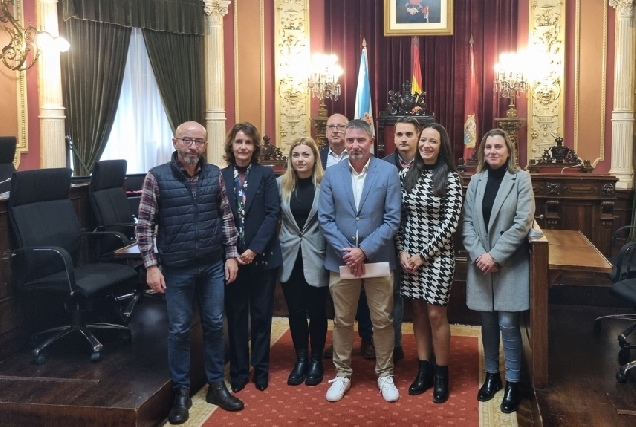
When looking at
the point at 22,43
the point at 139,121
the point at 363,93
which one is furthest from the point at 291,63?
the point at 22,43

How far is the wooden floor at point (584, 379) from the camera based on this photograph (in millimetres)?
3010

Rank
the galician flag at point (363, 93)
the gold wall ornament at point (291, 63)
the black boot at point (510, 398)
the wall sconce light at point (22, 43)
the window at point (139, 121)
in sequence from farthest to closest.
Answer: the gold wall ornament at point (291, 63) → the galician flag at point (363, 93) → the window at point (139, 121) → the wall sconce light at point (22, 43) → the black boot at point (510, 398)

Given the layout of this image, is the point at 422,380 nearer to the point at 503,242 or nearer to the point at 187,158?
the point at 503,242

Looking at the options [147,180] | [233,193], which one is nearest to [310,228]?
[233,193]

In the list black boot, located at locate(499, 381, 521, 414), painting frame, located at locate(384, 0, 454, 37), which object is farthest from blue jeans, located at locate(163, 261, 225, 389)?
painting frame, located at locate(384, 0, 454, 37)

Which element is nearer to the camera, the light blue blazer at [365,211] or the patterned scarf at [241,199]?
the light blue blazer at [365,211]

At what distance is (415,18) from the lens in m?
8.44

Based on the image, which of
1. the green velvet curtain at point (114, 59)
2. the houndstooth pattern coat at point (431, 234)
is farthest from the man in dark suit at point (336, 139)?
the green velvet curtain at point (114, 59)

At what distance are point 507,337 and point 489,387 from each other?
0.32 metres

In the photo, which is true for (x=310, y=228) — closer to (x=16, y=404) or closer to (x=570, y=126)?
(x=16, y=404)

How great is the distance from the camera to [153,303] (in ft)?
16.8

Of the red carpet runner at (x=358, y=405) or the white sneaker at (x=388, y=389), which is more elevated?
the white sneaker at (x=388, y=389)

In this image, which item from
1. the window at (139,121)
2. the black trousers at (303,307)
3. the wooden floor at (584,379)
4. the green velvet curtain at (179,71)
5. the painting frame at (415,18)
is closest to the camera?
the wooden floor at (584,379)

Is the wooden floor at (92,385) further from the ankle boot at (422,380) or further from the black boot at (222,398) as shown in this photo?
the ankle boot at (422,380)
